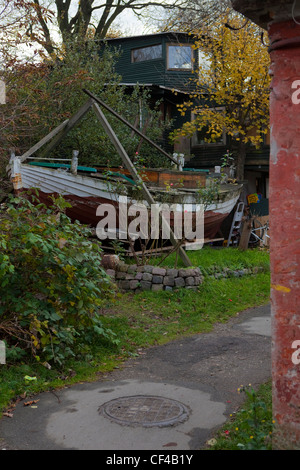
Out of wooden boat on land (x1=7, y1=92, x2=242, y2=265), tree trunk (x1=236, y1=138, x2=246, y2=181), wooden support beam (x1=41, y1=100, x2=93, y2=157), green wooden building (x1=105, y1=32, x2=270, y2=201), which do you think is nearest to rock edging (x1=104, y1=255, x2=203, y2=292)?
wooden boat on land (x1=7, y1=92, x2=242, y2=265)

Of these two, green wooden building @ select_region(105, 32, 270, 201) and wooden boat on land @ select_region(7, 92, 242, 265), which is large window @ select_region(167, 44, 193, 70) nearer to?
green wooden building @ select_region(105, 32, 270, 201)

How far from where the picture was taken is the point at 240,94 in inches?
779

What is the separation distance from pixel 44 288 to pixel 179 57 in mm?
21219

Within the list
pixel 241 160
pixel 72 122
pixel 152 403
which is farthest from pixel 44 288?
pixel 241 160

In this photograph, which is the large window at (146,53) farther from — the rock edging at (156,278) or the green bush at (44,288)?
the green bush at (44,288)

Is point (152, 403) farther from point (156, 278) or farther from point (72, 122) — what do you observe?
point (72, 122)

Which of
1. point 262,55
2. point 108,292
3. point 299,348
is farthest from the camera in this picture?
point 262,55

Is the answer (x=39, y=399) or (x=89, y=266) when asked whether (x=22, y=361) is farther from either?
(x=89, y=266)

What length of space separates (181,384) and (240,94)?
637 inches

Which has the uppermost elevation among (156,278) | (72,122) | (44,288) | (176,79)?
(176,79)

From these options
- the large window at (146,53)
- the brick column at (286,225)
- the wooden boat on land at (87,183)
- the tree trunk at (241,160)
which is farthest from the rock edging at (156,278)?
the large window at (146,53)

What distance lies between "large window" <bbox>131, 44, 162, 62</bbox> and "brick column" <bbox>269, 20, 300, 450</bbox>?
23084mm

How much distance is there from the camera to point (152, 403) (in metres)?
5.11
